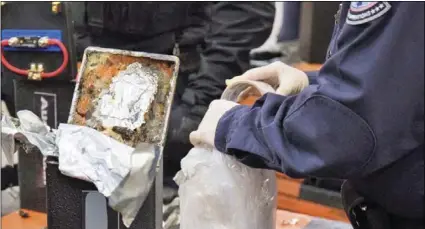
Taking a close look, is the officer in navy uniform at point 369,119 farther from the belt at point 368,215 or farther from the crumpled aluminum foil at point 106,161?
the crumpled aluminum foil at point 106,161

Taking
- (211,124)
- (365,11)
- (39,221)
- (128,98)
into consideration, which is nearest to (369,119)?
(365,11)

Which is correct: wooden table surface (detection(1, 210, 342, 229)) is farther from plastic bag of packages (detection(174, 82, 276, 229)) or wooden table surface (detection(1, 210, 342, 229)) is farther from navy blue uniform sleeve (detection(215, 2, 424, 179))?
navy blue uniform sleeve (detection(215, 2, 424, 179))

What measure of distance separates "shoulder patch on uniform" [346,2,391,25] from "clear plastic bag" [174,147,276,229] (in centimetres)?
37

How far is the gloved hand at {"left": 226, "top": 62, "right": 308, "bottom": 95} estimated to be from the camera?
1.14 m

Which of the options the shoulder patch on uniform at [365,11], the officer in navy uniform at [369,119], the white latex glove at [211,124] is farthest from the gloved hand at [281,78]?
the shoulder patch on uniform at [365,11]

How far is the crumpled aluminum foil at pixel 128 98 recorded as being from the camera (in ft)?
3.74

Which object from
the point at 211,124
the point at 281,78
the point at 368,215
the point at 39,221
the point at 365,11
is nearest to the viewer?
the point at 365,11

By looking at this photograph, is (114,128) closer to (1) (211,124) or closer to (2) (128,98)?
(2) (128,98)

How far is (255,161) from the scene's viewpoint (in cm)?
95

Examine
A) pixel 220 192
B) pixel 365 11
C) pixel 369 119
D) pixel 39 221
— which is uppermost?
pixel 365 11

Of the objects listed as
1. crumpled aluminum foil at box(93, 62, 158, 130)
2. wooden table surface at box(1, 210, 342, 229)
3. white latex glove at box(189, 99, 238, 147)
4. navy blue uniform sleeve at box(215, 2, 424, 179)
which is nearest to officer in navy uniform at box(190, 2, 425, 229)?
navy blue uniform sleeve at box(215, 2, 424, 179)

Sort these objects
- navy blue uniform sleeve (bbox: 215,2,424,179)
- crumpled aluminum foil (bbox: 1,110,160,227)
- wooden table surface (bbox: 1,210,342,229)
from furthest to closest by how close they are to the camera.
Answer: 1. wooden table surface (bbox: 1,210,342,229)
2. crumpled aluminum foil (bbox: 1,110,160,227)
3. navy blue uniform sleeve (bbox: 215,2,424,179)

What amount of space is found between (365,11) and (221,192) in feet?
1.50

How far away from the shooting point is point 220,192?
1.09m
